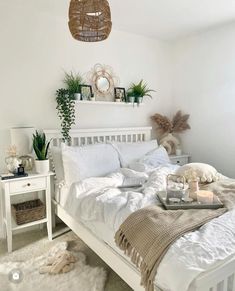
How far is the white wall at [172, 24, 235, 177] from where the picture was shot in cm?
323

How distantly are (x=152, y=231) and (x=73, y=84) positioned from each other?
2040 mm

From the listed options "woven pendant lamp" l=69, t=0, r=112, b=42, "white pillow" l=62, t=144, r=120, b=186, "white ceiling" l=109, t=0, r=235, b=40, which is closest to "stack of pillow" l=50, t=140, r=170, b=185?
"white pillow" l=62, t=144, r=120, b=186

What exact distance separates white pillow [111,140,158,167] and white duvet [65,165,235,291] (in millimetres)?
327

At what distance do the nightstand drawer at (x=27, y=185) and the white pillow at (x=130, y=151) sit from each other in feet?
3.07

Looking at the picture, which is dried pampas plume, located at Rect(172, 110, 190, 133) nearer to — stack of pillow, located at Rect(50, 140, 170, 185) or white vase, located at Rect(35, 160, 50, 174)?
stack of pillow, located at Rect(50, 140, 170, 185)

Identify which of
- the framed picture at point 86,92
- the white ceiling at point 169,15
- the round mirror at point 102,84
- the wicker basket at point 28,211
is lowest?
the wicker basket at point 28,211

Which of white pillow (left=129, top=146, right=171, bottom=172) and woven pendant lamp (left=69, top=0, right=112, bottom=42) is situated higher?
woven pendant lamp (left=69, top=0, right=112, bottom=42)

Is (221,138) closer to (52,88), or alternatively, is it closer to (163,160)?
(163,160)

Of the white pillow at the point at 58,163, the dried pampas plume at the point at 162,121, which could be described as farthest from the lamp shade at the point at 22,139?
the dried pampas plume at the point at 162,121

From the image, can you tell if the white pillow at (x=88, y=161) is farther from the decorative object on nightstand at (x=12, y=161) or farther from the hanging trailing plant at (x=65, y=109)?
the decorative object on nightstand at (x=12, y=161)

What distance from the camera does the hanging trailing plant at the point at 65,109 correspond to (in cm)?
284

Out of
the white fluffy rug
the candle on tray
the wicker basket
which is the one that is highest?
the candle on tray

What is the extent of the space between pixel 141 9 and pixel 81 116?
4.61ft

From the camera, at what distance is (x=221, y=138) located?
337cm
